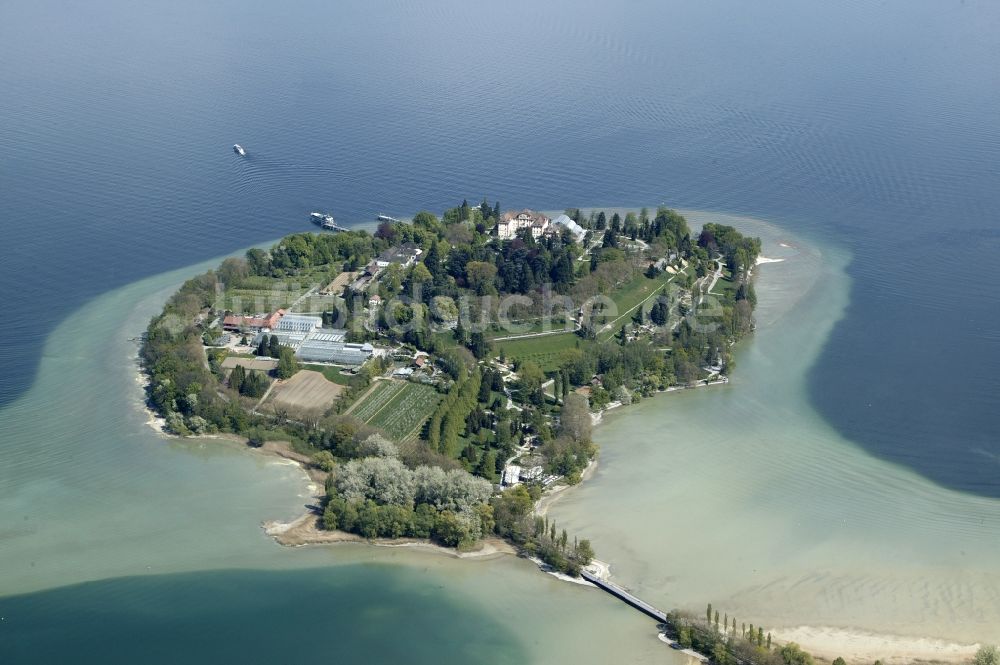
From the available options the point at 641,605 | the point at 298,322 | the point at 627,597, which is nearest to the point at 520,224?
the point at 298,322

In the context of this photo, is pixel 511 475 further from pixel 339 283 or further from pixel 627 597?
pixel 339 283

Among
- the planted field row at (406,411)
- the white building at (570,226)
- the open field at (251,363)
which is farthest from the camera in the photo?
the white building at (570,226)

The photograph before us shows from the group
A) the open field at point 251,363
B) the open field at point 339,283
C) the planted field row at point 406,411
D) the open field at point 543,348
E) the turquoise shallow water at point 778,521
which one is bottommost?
the turquoise shallow water at point 778,521

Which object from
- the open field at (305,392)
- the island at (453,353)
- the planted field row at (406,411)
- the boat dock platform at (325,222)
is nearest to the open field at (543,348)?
the island at (453,353)

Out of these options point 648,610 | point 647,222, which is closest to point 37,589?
point 648,610

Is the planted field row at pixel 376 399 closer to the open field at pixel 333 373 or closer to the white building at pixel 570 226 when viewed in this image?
the open field at pixel 333 373

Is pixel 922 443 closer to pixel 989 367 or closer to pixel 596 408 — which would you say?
pixel 989 367
